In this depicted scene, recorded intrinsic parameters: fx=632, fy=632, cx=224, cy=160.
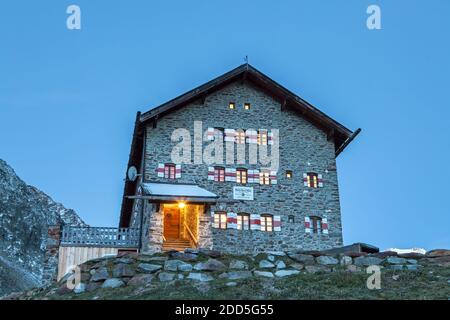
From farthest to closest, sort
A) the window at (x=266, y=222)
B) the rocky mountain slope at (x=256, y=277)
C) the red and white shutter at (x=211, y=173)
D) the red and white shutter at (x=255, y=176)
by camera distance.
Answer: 1. the red and white shutter at (x=255, y=176)
2. the red and white shutter at (x=211, y=173)
3. the window at (x=266, y=222)
4. the rocky mountain slope at (x=256, y=277)

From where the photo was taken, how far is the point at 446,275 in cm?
1591

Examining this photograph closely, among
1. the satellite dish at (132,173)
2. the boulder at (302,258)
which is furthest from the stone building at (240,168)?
the boulder at (302,258)

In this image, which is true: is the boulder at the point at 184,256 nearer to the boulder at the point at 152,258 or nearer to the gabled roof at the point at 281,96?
the boulder at the point at 152,258

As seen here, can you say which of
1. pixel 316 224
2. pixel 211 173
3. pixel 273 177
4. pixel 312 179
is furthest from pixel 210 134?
pixel 316 224

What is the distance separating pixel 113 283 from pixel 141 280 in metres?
0.70

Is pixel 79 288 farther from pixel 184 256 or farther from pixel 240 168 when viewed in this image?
pixel 240 168

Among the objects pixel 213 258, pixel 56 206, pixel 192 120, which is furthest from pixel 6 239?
pixel 213 258

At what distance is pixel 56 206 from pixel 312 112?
80.5 m

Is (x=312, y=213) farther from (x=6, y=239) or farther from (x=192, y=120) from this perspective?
(x=6, y=239)

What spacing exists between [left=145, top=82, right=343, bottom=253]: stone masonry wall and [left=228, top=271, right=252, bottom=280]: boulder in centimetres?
898

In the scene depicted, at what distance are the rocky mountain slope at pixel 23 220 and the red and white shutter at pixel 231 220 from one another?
50184 millimetres

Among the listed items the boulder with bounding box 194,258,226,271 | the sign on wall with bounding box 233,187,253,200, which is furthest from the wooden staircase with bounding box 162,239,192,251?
the boulder with bounding box 194,258,226,271

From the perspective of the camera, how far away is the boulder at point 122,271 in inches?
631

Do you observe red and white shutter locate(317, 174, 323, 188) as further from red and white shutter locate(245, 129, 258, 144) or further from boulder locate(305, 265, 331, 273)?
boulder locate(305, 265, 331, 273)
